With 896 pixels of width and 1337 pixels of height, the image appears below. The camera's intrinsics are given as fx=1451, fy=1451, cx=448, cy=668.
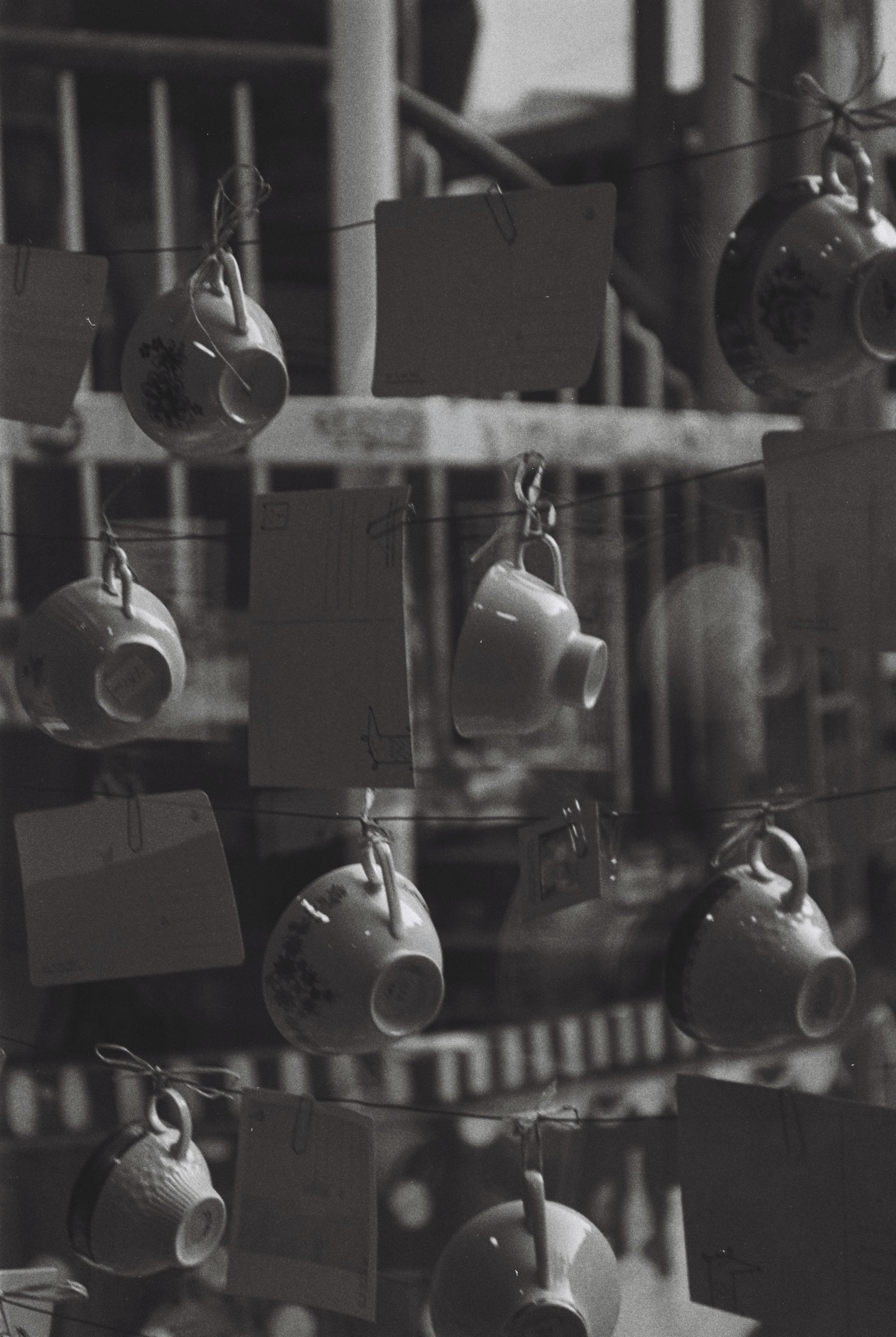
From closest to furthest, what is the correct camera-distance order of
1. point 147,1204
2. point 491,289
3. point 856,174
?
point 856,174 → point 491,289 → point 147,1204

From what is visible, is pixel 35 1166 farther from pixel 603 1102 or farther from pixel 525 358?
pixel 525 358

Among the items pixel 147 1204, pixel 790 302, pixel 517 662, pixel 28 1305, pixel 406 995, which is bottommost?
pixel 28 1305

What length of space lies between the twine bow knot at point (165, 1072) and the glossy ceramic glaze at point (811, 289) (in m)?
0.54

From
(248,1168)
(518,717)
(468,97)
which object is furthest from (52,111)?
(248,1168)

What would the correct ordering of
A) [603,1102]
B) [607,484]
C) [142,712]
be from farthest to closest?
[603,1102], [607,484], [142,712]

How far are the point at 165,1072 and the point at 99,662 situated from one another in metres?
0.30

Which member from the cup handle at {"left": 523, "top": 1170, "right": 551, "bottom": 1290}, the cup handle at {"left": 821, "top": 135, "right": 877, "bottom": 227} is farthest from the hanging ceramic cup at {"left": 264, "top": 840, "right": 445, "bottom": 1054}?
the cup handle at {"left": 821, "top": 135, "right": 877, "bottom": 227}

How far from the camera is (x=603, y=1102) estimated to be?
3.48 feet

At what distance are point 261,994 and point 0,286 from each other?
0.50 metres

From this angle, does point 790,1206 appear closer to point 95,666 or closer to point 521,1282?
point 521,1282

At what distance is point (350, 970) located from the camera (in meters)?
0.77

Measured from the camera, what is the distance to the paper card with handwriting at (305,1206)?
0.85 metres

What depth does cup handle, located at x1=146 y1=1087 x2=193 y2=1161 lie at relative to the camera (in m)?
0.89

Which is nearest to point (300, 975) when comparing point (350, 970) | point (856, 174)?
point (350, 970)
